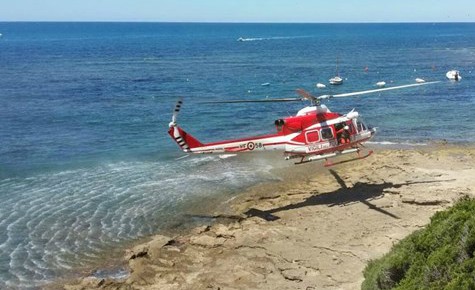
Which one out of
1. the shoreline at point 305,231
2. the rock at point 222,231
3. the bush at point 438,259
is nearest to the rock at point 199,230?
the shoreline at point 305,231

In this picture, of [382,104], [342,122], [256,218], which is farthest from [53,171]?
[382,104]

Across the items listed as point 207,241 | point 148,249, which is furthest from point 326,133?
point 148,249

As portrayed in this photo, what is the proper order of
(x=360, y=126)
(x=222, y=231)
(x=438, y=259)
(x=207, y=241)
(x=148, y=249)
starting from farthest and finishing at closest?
(x=360, y=126) → (x=222, y=231) → (x=207, y=241) → (x=148, y=249) → (x=438, y=259)

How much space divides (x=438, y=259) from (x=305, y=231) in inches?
339

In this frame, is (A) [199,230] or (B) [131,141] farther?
(B) [131,141]

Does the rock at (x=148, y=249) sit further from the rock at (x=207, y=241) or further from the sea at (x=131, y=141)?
the rock at (x=207, y=241)

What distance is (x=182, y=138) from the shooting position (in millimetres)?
20672

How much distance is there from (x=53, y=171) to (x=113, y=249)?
1029cm

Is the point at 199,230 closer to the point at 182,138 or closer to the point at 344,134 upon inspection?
the point at 182,138

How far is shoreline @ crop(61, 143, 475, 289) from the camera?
600 inches

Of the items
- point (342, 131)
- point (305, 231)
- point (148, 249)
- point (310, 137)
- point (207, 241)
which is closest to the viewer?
point (148, 249)

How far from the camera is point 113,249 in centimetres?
1803

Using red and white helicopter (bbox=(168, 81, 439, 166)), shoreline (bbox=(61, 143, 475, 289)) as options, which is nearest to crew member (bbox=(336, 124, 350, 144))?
red and white helicopter (bbox=(168, 81, 439, 166))

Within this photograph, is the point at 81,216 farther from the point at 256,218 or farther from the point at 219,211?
the point at 256,218
